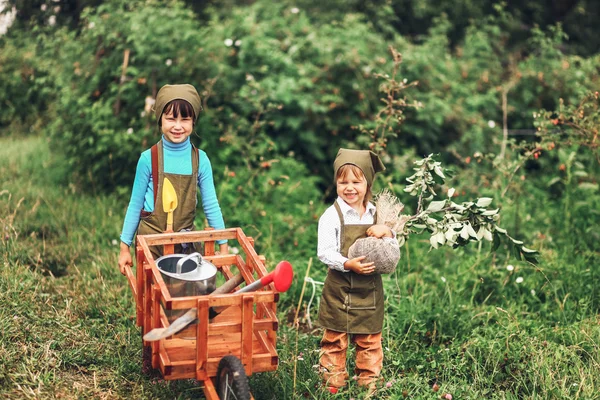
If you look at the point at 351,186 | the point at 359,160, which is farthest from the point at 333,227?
the point at 359,160

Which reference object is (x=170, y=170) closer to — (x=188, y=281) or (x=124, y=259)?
(x=124, y=259)

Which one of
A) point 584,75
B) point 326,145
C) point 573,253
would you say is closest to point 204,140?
point 326,145

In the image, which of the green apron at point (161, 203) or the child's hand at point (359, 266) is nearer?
the child's hand at point (359, 266)

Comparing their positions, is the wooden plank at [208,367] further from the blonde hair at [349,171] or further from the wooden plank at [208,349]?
the blonde hair at [349,171]

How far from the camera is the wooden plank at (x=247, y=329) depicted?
10.5 feet

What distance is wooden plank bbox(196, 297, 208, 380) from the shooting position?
313cm

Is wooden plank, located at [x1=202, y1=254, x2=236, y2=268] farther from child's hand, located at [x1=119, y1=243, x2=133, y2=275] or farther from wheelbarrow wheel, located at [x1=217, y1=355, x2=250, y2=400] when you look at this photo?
wheelbarrow wheel, located at [x1=217, y1=355, x2=250, y2=400]

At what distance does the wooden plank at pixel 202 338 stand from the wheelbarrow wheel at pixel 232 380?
0.25 feet

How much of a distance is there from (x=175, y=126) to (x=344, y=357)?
1509 mm

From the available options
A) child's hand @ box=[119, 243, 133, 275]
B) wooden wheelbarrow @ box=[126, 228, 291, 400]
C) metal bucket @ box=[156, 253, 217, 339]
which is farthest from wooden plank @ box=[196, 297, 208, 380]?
child's hand @ box=[119, 243, 133, 275]

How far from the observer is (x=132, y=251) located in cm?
529

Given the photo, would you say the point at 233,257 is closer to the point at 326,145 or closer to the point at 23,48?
the point at 326,145

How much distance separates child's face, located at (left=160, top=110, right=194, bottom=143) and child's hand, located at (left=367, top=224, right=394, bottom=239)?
109cm

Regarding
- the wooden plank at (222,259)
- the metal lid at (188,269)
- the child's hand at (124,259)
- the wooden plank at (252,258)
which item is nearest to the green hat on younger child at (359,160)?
the wooden plank at (252,258)
